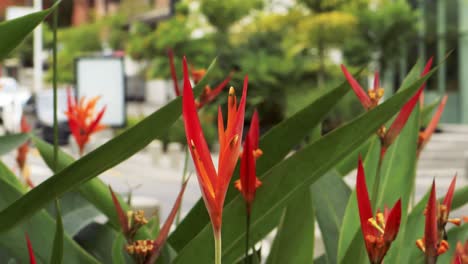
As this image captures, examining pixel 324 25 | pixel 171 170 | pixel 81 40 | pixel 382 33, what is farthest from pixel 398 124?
pixel 81 40

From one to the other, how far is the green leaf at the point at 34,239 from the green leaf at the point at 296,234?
0.65 ft

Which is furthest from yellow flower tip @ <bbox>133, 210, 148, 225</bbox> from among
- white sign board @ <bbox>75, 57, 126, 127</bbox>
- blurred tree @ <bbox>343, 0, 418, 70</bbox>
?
blurred tree @ <bbox>343, 0, 418, 70</bbox>

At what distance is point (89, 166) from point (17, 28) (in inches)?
5.7

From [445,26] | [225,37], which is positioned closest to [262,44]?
[225,37]

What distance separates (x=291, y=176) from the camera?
0.96m

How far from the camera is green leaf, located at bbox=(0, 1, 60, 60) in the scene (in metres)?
0.91

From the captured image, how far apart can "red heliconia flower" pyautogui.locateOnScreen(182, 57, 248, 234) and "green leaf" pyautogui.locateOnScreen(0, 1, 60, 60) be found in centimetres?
18

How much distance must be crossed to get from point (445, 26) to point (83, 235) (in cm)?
3090

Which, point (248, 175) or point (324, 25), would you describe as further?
point (324, 25)

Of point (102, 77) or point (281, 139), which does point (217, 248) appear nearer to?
point (281, 139)

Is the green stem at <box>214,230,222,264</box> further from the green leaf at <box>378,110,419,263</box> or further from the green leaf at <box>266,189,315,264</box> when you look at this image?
the green leaf at <box>378,110,419,263</box>

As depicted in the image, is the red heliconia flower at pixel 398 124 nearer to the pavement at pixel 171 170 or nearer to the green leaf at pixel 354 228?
the green leaf at pixel 354 228

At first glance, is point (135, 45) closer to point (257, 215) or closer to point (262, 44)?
point (262, 44)

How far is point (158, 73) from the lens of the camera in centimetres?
3045
